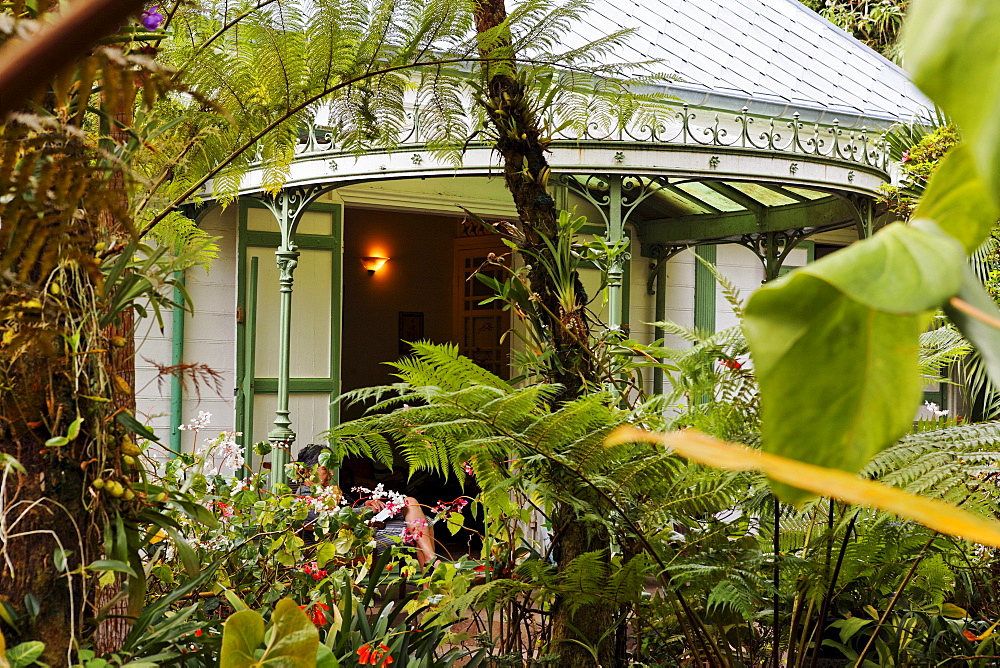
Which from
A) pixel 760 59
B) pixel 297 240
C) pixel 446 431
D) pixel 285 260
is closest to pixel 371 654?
pixel 446 431

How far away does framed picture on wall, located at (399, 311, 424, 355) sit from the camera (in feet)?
39.6

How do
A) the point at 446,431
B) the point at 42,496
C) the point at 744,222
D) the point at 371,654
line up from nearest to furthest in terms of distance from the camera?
the point at 42,496 → the point at 446,431 → the point at 371,654 → the point at 744,222

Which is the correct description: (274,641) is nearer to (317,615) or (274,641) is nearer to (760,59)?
(317,615)

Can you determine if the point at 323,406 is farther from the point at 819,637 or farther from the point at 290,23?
the point at 819,637

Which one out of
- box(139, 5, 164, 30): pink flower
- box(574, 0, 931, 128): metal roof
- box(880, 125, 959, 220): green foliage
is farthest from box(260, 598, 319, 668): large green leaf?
box(574, 0, 931, 128): metal roof

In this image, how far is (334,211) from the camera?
25.6 ft

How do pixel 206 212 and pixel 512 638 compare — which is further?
pixel 206 212

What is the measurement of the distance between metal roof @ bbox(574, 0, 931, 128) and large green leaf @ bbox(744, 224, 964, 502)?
22.7 feet

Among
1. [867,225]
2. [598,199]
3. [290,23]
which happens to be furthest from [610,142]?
[290,23]

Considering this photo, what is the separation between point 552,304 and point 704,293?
7171 mm

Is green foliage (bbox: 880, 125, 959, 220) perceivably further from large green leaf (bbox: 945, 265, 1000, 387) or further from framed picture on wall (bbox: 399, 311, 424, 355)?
framed picture on wall (bbox: 399, 311, 424, 355)

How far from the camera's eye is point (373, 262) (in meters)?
11.4

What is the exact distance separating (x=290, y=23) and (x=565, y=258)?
3.37ft

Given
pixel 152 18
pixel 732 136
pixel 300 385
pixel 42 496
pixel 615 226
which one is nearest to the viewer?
pixel 42 496
